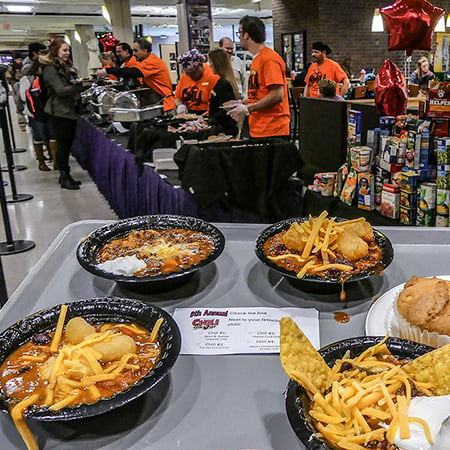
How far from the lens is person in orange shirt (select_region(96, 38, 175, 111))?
4660 millimetres

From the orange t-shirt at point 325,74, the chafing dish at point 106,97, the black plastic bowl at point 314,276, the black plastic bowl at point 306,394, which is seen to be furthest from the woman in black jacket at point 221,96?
the black plastic bowl at point 306,394

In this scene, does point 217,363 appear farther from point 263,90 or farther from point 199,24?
point 199,24

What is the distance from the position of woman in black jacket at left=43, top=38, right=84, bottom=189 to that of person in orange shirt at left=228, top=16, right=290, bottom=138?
2.17 meters

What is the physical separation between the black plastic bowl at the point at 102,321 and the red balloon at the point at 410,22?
169 cm

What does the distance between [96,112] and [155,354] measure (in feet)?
16.5

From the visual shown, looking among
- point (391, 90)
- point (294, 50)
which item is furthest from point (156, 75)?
point (294, 50)

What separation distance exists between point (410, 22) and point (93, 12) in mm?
16272

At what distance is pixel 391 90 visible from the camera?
2379mm

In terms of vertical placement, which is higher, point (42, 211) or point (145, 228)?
point (145, 228)

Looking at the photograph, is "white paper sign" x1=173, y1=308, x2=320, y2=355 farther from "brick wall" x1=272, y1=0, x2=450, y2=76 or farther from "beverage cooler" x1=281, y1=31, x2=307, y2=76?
"beverage cooler" x1=281, y1=31, x2=307, y2=76

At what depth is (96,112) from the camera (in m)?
5.44

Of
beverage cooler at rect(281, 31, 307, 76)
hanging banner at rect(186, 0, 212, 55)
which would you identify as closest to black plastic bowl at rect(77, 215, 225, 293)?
hanging banner at rect(186, 0, 212, 55)

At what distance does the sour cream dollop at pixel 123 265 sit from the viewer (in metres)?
1.09

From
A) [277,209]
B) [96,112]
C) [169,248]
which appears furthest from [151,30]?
[169,248]
